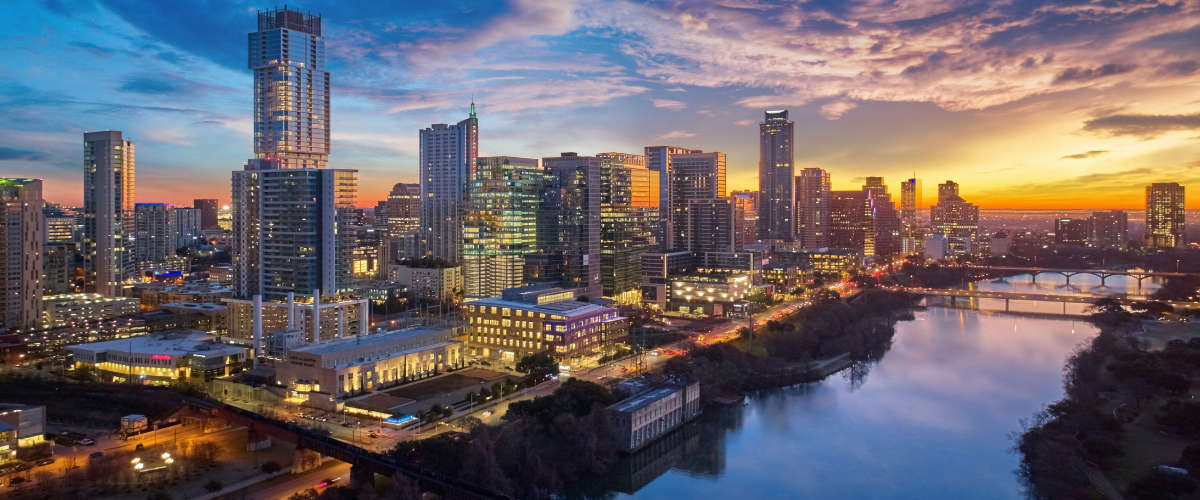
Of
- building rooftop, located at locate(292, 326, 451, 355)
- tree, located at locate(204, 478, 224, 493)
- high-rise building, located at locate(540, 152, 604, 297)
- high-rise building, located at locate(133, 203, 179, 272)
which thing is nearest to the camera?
tree, located at locate(204, 478, 224, 493)

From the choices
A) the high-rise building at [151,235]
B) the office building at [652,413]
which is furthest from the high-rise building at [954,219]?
the high-rise building at [151,235]

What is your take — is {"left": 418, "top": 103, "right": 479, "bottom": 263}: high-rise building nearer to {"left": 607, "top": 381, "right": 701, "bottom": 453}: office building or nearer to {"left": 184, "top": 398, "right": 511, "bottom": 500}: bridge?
{"left": 607, "top": 381, "right": 701, "bottom": 453}: office building

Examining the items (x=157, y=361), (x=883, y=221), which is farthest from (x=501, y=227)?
(x=883, y=221)

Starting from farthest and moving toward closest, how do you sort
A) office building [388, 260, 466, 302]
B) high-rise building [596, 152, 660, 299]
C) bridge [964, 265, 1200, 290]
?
bridge [964, 265, 1200, 290]
office building [388, 260, 466, 302]
high-rise building [596, 152, 660, 299]

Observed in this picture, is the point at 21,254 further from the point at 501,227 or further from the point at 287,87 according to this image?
the point at 501,227

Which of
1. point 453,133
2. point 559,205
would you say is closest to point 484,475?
point 559,205

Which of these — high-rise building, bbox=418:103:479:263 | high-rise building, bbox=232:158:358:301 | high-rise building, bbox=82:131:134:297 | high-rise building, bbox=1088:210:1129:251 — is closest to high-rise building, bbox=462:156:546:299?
high-rise building, bbox=232:158:358:301

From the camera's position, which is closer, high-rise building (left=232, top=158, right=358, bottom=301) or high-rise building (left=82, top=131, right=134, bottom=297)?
high-rise building (left=232, top=158, right=358, bottom=301)
